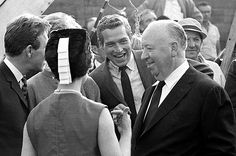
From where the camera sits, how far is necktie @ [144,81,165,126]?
4582 mm

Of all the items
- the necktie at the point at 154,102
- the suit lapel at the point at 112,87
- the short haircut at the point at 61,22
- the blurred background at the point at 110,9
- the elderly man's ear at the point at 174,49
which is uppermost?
the elderly man's ear at the point at 174,49

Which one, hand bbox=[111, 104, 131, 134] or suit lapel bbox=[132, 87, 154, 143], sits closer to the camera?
hand bbox=[111, 104, 131, 134]

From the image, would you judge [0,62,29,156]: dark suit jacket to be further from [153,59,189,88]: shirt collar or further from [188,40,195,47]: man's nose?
[188,40,195,47]: man's nose

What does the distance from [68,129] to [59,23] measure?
1.82m

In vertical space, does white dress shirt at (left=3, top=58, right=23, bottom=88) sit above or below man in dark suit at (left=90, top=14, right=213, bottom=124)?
above

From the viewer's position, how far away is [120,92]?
571 cm

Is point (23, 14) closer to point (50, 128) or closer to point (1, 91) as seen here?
point (1, 91)

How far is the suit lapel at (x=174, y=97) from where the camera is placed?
4.43 meters

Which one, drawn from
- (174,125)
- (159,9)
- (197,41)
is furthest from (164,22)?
(159,9)

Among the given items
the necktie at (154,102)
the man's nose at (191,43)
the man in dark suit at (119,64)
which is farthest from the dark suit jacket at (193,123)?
the man's nose at (191,43)

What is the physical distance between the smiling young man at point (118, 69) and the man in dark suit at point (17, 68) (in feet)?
3.02

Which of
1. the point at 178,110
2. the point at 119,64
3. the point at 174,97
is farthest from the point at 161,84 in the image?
the point at 119,64

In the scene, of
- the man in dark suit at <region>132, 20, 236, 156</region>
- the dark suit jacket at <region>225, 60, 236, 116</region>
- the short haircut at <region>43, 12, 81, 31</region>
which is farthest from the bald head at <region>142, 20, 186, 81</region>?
the dark suit jacket at <region>225, 60, 236, 116</region>

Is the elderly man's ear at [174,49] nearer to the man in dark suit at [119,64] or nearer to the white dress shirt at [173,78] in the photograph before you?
the white dress shirt at [173,78]
